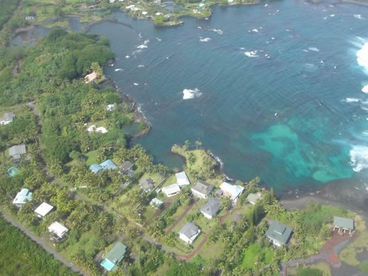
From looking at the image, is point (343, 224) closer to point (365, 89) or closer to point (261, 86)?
point (261, 86)

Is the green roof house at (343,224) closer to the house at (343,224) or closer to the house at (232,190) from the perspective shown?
the house at (343,224)

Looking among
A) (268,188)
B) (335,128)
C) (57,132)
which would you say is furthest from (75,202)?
(335,128)

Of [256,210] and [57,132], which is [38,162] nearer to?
[57,132]

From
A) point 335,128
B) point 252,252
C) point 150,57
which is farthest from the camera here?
point 150,57

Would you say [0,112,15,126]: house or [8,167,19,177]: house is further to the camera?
[0,112,15,126]: house

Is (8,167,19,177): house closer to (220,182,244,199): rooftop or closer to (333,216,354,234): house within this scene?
(220,182,244,199): rooftop

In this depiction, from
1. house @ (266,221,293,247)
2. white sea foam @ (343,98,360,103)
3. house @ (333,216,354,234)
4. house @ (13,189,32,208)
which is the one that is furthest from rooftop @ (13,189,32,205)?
white sea foam @ (343,98,360,103)

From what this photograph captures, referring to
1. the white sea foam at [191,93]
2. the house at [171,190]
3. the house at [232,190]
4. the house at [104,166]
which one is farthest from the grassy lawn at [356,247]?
the white sea foam at [191,93]
